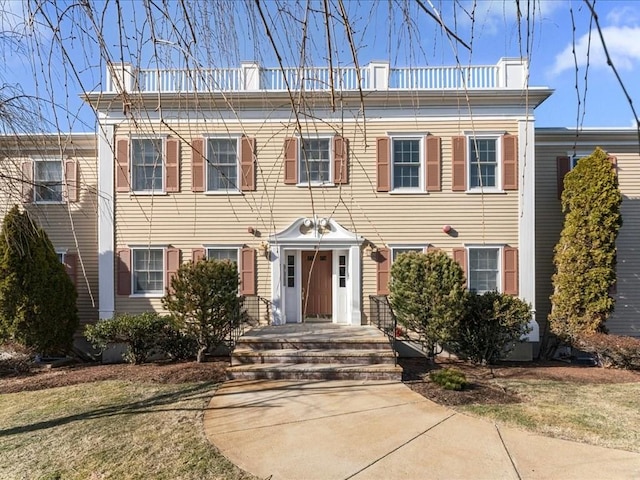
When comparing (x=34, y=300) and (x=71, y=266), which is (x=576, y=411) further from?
(x=71, y=266)

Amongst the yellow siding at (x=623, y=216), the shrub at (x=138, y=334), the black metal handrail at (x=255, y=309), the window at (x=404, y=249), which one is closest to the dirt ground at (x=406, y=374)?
the shrub at (x=138, y=334)

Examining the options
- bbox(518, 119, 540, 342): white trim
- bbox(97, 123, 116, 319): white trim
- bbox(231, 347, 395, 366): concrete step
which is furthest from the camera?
bbox(97, 123, 116, 319): white trim

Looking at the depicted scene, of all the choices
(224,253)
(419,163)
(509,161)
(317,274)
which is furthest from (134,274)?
(509,161)

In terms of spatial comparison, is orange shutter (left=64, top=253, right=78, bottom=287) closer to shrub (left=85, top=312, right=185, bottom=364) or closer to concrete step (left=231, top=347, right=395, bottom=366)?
shrub (left=85, top=312, right=185, bottom=364)

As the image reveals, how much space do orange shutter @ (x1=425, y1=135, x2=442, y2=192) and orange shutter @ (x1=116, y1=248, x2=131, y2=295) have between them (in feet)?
26.8

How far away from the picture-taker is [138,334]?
8.34 m

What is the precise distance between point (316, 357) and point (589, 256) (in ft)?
22.9

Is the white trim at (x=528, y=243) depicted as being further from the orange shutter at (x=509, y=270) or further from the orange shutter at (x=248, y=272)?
the orange shutter at (x=248, y=272)

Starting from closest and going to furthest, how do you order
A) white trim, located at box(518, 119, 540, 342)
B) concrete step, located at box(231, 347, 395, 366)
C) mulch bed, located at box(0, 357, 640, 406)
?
mulch bed, located at box(0, 357, 640, 406) < concrete step, located at box(231, 347, 395, 366) < white trim, located at box(518, 119, 540, 342)

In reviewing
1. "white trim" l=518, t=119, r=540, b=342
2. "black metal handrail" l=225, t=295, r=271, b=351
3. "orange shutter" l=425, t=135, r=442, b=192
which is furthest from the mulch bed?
"orange shutter" l=425, t=135, r=442, b=192

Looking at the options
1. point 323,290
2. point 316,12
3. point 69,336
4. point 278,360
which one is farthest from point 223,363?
point 316,12

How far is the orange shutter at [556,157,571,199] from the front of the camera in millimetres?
10305

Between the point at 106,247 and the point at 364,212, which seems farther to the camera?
the point at 106,247

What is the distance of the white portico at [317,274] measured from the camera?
9820 millimetres
